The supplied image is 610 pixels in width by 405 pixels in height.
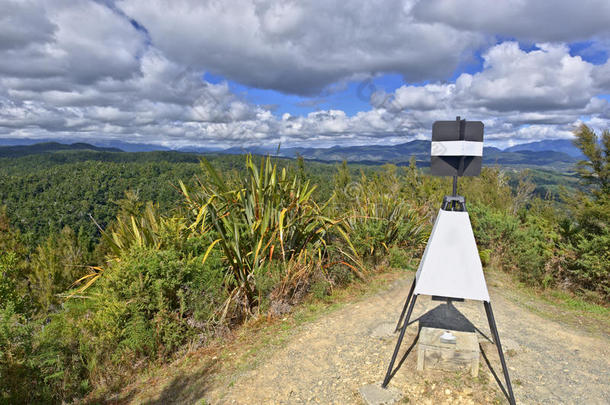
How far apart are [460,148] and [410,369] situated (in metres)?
1.97

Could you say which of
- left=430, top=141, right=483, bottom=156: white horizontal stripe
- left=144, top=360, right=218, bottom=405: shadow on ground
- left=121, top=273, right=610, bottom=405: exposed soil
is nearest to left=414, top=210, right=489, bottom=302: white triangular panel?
left=430, top=141, right=483, bottom=156: white horizontal stripe

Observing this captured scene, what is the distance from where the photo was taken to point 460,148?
2455mm

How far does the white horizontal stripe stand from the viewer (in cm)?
245

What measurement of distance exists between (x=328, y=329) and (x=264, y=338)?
0.74m

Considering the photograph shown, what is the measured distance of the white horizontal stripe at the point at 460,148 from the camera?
8.04 feet

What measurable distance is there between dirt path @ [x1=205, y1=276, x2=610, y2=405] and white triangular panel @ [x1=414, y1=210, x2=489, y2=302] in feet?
2.62

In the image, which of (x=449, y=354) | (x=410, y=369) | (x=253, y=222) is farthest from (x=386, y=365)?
(x=253, y=222)

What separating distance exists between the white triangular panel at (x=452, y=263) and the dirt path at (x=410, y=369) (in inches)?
31.5

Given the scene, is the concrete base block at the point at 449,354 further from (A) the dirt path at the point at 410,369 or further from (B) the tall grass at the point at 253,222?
(B) the tall grass at the point at 253,222

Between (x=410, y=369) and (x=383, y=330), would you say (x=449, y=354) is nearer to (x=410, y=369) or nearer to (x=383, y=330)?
(x=410, y=369)

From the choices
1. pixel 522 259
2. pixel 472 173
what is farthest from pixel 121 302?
pixel 522 259

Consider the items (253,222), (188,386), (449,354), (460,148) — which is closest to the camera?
(460,148)

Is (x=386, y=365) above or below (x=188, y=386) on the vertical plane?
above

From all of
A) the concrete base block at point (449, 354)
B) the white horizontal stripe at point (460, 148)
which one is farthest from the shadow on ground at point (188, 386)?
the white horizontal stripe at point (460, 148)
